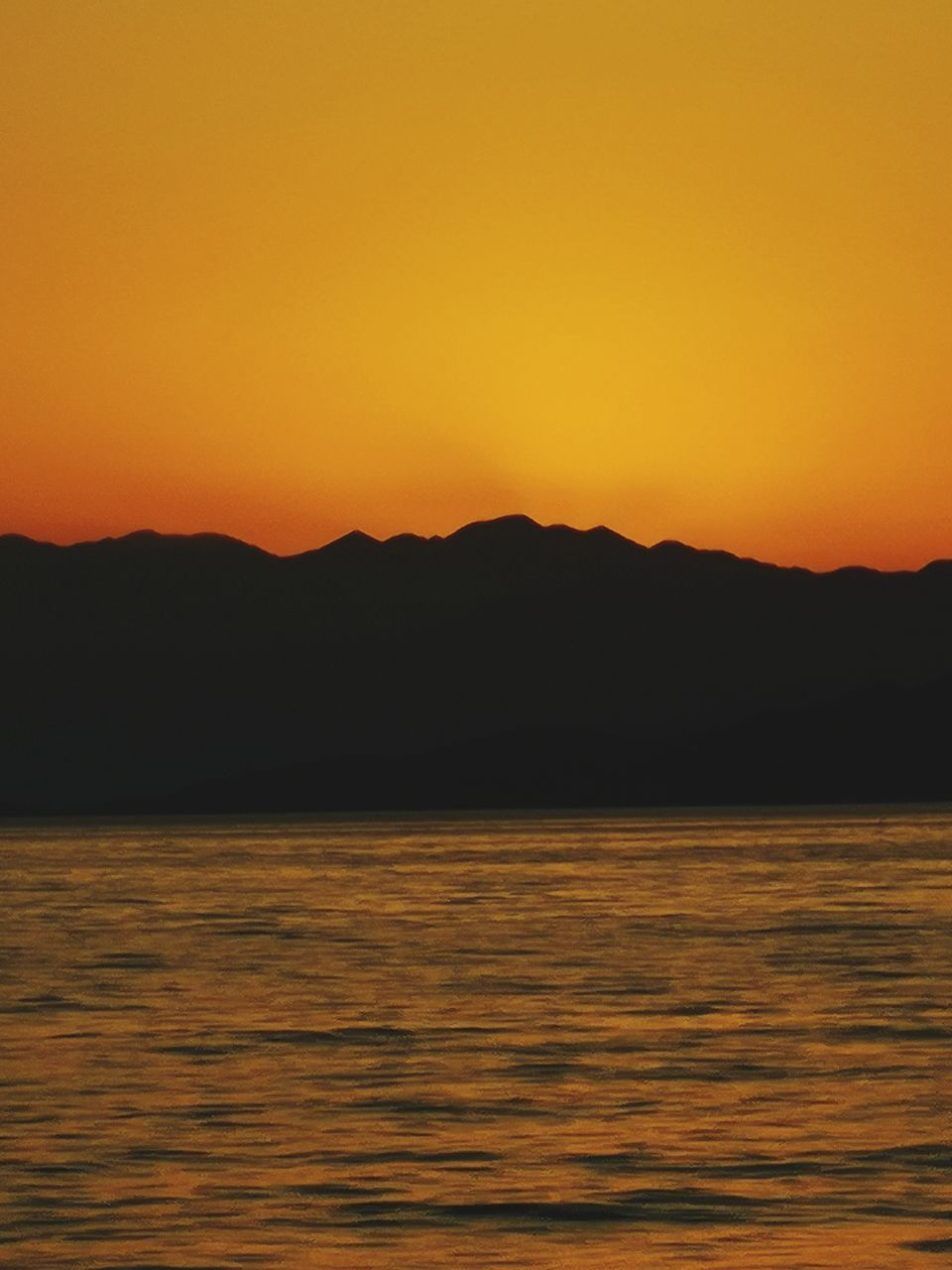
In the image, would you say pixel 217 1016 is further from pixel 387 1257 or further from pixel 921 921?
pixel 921 921

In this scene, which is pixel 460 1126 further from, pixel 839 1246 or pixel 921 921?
pixel 921 921

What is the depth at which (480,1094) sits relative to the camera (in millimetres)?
28422

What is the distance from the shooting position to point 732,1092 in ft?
92.7

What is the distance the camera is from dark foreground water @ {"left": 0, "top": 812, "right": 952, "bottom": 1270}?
2080cm

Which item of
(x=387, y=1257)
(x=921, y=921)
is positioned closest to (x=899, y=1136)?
(x=387, y=1257)

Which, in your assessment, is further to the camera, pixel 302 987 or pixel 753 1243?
pixel 302 987

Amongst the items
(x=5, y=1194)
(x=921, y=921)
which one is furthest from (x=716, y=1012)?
(x=921, y=921)

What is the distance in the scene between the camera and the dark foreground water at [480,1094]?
68.2 ft

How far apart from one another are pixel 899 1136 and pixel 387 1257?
6.76 m

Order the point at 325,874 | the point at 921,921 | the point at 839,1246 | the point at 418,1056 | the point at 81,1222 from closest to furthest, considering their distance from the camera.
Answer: the point at 839,1246 < the point at 81,1222 < the point at 418,1056 < the point at 921,921 < the point at 325,874

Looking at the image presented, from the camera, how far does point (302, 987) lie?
43.4 meters

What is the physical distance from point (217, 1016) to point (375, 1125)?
A: 11.8 meters

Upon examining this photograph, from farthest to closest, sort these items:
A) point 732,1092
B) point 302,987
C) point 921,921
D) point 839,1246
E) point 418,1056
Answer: point 921,921
point 302,987
point 418,1056
point 732,1092
point 839,1246

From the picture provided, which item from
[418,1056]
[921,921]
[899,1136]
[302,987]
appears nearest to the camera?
[899,1136]
